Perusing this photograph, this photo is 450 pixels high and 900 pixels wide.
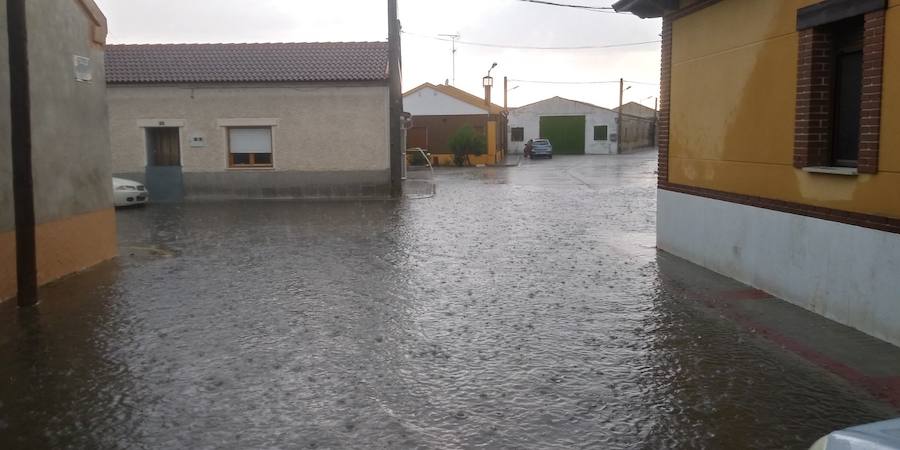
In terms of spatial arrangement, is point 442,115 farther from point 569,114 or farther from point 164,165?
point 164,165

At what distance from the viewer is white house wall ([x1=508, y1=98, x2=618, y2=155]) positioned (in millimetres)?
66938

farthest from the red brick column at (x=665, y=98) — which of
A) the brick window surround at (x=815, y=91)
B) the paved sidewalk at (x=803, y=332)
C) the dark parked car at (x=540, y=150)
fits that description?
the dark parked car at (x=540, y=150)

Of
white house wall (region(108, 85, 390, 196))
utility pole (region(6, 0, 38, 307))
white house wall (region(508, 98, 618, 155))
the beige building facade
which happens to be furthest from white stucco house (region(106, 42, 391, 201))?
white house wall (region(508, 98, 618, 155))

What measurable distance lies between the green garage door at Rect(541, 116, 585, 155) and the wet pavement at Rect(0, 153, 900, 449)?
56927mm

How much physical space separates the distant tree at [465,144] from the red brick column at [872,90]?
125 feet

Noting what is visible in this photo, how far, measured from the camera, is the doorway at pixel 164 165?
2366 centimetres

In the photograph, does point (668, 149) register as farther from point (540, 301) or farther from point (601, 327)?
point (601, 327)

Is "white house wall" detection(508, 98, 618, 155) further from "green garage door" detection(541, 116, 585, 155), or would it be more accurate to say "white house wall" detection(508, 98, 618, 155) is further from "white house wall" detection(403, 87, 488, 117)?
"white house wall" detection(403, 87, 488, 117)

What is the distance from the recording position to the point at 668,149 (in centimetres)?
1241

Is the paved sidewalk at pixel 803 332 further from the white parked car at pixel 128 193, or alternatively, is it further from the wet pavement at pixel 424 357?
the white parked car at pixel 128 193

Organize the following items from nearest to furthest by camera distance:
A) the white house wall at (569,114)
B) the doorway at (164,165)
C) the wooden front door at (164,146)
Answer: the doorway at (164,165) < the wooden front door at (164,146) < the white house wall at (569,114)

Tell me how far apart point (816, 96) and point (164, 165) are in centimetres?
2026

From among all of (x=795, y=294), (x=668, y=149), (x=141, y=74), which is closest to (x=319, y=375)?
(x=795, y=294)

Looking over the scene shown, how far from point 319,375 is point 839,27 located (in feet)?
20.8
